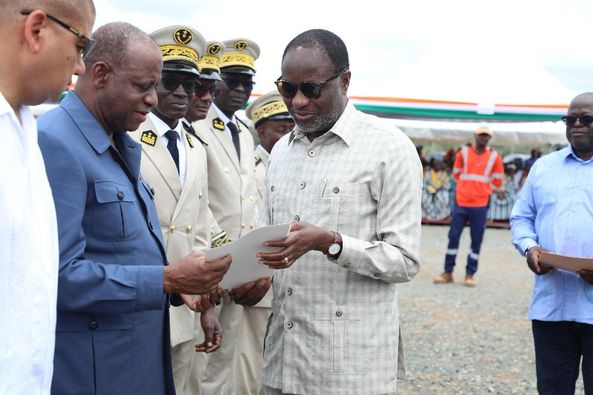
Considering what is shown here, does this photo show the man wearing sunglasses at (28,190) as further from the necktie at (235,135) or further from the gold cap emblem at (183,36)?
the necktie at (235,135)

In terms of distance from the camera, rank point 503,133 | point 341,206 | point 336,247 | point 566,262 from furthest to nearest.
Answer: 1. point 503,133
2. point 566,262
3. point 341,206
4. point 336,247

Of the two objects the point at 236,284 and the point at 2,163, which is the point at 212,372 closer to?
the point at 236,284

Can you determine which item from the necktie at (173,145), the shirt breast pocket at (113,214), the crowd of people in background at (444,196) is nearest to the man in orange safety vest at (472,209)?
the necktie at (173,145)

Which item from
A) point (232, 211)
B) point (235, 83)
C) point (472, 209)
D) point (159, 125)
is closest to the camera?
point (159, 125)

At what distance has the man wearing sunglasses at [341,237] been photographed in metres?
2.60

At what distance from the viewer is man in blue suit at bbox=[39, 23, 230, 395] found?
203cm

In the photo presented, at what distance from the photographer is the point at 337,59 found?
2.71m

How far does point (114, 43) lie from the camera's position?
93.4 inches

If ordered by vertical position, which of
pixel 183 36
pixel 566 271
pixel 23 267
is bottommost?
pixel 566 271

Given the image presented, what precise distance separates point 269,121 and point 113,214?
138 inches

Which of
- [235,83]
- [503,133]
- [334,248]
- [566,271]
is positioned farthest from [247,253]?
[503,133]

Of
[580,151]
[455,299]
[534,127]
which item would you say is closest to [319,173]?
[580,151]

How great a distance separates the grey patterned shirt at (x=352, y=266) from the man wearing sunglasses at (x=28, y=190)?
3.96ft

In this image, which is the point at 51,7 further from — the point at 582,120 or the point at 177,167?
the point at 582,120
